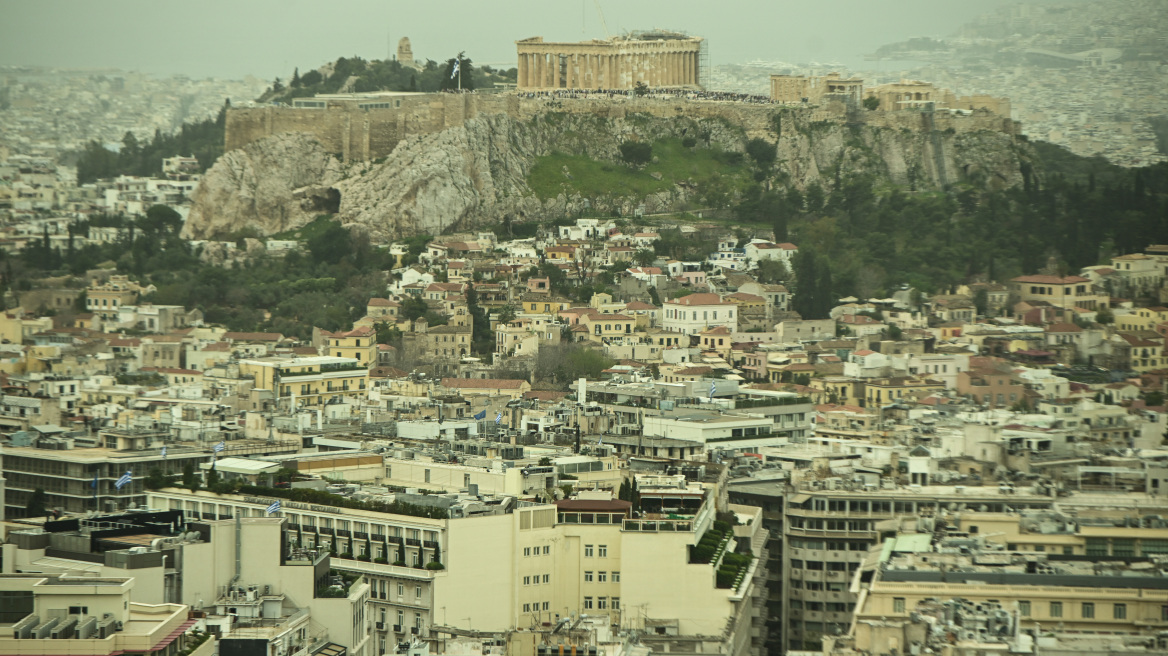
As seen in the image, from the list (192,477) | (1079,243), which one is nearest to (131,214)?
(1079,243)

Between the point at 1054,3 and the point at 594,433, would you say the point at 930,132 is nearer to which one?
the point at 1054,3

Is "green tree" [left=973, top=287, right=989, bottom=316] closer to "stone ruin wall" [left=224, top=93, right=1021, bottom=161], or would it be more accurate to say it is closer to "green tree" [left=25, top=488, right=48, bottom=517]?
"stone ruin wall" [left=224, top=93, right=1021, bottom=161]

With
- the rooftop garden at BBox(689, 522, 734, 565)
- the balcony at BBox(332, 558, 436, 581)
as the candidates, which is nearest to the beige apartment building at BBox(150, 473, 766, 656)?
the balcony at BBox(332, 558, 436, 581)

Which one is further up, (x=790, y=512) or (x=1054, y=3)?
(x=1054, y=3)

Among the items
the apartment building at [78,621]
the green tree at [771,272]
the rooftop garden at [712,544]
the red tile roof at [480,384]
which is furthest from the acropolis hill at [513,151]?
the apartment building at [78,621]

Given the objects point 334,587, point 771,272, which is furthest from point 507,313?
point 334,587
